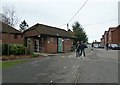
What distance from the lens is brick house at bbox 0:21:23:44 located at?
121 ft

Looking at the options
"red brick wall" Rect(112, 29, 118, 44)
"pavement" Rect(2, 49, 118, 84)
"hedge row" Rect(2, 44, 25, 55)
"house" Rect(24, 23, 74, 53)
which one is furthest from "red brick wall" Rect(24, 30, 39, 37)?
"red brick wall" Rect(112, 29, 118, 44)

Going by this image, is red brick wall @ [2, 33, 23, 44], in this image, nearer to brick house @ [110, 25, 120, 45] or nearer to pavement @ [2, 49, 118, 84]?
pavement @ [2, 49, 118, 84]

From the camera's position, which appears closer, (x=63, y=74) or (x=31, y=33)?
(x=63, y=74)

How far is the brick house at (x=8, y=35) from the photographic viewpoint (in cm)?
3690

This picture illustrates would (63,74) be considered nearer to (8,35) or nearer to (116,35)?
(8,35)

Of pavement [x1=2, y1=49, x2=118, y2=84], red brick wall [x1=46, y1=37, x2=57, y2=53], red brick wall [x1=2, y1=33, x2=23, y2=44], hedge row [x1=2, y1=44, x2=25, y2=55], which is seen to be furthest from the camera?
red brick wall [x1=2, y1=33, x2=23, y2=44]

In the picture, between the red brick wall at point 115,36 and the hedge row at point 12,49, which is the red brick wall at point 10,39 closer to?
the hedge row at point 12,49

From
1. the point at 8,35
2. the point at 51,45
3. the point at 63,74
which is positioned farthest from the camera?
the point at 8,35

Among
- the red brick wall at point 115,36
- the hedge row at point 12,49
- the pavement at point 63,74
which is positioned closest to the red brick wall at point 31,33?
the hedge row at point 12,49

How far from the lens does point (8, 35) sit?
1517 inches

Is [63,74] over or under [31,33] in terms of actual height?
under

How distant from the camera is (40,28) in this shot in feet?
126

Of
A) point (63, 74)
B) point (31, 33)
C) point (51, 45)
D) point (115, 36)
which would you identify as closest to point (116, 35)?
point (115, 36)

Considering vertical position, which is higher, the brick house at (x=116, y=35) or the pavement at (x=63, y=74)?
the brick house at (x=116, y=35)
